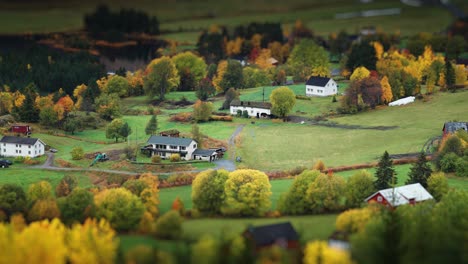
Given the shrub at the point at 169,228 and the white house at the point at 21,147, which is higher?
the white house at the point at 21,147

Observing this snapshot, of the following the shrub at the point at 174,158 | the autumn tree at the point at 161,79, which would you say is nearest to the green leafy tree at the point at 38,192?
the shrub at the point at 174,158

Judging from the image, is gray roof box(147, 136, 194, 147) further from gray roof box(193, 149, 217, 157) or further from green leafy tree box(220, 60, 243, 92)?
green leafy tree box(220, 60, 243, 92)

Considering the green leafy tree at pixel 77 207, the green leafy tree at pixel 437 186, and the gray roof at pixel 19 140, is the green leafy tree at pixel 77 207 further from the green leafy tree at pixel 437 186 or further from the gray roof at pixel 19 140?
the green leafy tree at pixel 437 186

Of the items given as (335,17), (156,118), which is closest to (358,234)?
(156,118)

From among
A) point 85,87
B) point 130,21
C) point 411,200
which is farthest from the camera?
point 130,21

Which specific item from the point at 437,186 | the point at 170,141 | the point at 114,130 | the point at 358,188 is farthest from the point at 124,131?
the point at 437,186

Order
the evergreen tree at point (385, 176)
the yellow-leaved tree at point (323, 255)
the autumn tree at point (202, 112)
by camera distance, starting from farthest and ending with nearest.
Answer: the autumn tree at point (202, 112) → the evergreen tree at point (385, 176) → the yellow-leaved tree at point (323, 255)

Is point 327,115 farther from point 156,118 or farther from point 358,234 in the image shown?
point 358,234
